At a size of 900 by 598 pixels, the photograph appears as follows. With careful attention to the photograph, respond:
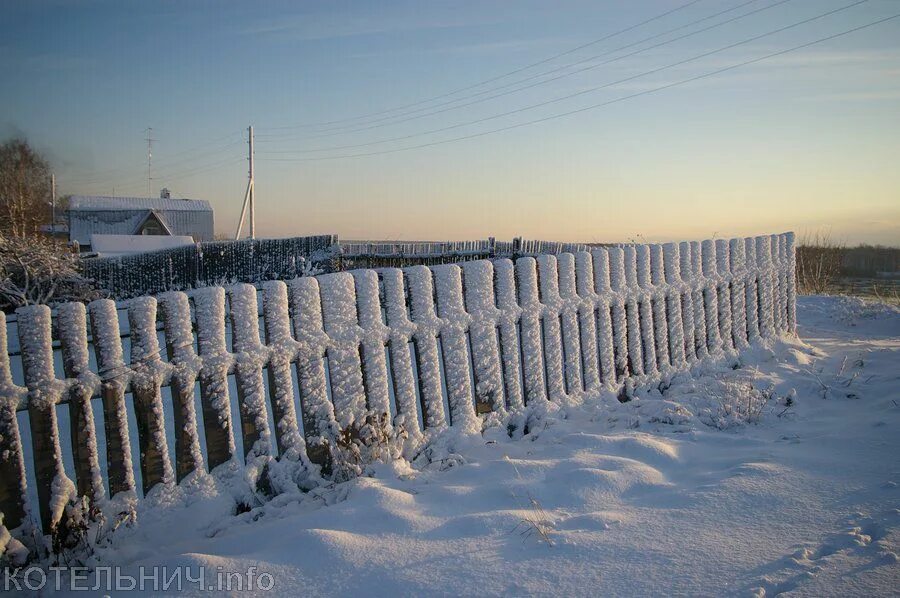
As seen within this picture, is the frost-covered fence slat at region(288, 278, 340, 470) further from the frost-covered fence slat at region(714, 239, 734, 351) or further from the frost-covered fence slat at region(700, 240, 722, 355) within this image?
the frost-covered fence slat at region(714, 239, 734, 351)

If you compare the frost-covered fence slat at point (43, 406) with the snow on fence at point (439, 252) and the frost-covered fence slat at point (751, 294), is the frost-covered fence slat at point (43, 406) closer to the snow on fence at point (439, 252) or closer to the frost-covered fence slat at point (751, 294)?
the frost-covered fence slat at point (751, 294)

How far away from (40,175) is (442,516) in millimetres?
59689

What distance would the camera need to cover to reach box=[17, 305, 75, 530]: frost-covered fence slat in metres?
2.54

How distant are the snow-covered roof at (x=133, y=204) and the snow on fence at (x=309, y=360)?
55.9 meters

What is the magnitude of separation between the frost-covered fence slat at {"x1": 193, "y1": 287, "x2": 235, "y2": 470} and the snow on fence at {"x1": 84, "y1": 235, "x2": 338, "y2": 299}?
53.7ft

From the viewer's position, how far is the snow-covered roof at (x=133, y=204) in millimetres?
52625

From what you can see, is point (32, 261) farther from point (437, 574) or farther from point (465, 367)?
point (437, 574)

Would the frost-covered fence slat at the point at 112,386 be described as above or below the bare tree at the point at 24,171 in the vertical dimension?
below

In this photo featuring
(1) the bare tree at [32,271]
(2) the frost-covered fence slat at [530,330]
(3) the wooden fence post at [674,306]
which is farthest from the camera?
(1) the bare tree at [32,271]

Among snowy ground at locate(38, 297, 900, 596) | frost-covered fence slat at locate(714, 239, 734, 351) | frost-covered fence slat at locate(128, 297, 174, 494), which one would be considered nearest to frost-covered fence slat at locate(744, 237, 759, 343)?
frost-covered fence slat at locate(714, 239, 734, 351)

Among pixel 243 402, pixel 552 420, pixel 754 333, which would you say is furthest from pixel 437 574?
pixel 754 333

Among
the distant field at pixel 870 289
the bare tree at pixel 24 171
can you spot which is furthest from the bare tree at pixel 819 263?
the bare tree at pixel 24 171

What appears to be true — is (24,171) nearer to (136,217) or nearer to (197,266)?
(136,217)

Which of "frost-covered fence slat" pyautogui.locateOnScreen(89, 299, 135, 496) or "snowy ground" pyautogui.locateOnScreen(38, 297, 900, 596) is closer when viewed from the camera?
"snowy ground" pyautogui.locateOnScreen(38, 297, 900, 596)
